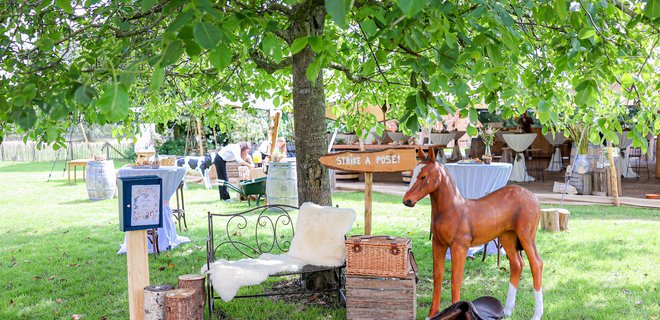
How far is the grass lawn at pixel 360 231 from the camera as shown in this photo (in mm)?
4504

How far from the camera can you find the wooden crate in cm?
393

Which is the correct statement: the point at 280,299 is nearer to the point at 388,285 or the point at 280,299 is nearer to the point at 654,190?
the point at 388,285

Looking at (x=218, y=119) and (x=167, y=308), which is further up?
(x=218, y=119)

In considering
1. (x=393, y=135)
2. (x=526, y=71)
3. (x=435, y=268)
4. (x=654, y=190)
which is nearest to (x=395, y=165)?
(x=435, y=268)

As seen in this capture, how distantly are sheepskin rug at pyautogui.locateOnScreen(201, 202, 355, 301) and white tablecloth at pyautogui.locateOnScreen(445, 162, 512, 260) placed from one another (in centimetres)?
191

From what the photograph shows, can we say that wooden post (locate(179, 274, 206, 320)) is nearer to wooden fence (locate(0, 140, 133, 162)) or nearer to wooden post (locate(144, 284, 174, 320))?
wooden post (locate(144, 284, 174, 320))

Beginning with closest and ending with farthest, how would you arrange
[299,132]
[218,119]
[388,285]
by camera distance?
1. [388,285]
2. [299,132]
3. [218,119]

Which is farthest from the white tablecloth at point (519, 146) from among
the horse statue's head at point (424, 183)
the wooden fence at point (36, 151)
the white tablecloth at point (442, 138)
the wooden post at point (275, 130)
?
the wooden fence at point (36, 151)

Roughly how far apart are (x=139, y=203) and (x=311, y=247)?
4.41 ft

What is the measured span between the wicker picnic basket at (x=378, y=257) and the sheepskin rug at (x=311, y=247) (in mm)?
302

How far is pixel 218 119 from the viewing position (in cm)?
699

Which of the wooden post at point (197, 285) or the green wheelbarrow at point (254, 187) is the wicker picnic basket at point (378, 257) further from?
the green wheelbarrow at point (254, 187)

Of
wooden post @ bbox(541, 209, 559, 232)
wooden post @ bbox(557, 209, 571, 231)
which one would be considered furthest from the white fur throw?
wooden post @ bbox(557, 209, 571, 231)

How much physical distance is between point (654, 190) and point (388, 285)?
27.8 feet
